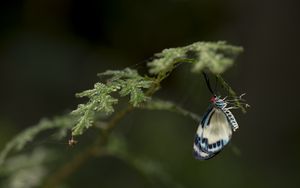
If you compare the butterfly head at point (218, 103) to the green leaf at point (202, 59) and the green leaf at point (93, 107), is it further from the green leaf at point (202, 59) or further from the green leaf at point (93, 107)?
the green leaf at point (93, 107)

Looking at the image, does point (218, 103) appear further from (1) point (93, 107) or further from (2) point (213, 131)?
(1) point (93, 107)

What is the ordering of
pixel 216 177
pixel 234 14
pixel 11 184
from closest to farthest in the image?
pixel 11 184 → pixel 216 177 → pixel 234 14

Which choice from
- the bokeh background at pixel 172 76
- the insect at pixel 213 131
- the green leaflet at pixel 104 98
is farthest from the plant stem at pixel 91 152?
the bokeh background at pixel 172 76

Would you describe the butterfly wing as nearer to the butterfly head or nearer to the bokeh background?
the butterfly head

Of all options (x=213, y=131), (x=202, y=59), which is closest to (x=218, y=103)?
(x=213, y=131)

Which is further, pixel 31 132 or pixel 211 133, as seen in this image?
pixel 31 132

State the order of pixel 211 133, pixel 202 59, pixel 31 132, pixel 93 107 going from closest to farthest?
pixel 202 59 < pixel 93 107 < pixel 211 133 < pixel 31 132

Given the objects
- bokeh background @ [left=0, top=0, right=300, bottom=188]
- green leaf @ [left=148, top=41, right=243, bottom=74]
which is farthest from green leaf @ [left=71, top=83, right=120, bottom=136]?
bokeh background @ [left=0, top=0, right=300, bottom=188]

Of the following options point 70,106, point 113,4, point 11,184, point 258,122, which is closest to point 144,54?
point 113,4

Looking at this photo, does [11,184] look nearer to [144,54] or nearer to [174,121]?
[174,121]
